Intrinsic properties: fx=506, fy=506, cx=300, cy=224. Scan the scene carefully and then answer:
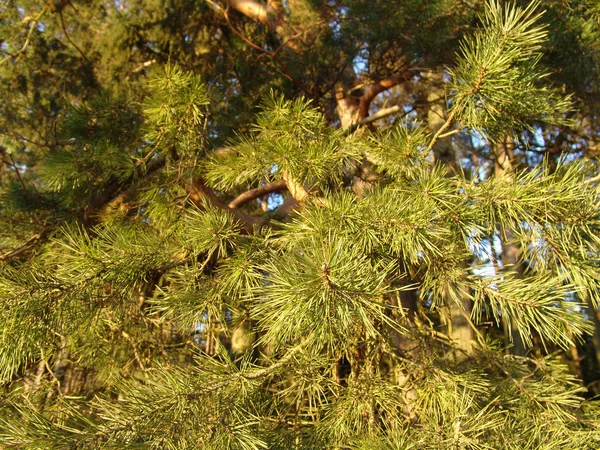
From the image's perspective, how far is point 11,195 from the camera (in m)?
1.67

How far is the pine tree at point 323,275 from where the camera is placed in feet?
3.22

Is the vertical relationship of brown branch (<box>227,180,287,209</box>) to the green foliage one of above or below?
below

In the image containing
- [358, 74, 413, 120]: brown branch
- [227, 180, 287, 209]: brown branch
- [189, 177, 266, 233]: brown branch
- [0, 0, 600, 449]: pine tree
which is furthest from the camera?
[358, 74, 413, 120]: brown branch

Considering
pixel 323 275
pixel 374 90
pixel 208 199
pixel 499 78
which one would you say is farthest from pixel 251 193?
pixel 323 275

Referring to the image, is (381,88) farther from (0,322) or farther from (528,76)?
(0,322)

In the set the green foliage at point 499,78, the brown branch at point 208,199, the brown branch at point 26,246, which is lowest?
A: the brown branch at point 26,246

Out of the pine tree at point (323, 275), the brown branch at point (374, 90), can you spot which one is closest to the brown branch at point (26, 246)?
the pine tree at point (323, 275)

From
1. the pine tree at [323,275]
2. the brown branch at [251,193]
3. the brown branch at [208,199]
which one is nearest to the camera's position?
the pine tree at [323,275]

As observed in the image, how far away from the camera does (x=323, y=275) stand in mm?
772

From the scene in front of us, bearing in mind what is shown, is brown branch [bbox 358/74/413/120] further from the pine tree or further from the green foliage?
the green foliage

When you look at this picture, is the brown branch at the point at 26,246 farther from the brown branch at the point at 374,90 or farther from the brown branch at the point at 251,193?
the brown branch at the point at 374,90

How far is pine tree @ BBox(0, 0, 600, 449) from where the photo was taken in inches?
38.6

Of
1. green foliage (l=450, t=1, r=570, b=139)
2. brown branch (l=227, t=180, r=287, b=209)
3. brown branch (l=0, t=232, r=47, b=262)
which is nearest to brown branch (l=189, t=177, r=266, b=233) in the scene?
brown branch (l=227, t=180, r=287, b=209)

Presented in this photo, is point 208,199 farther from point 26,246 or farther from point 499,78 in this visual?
point 499,78
